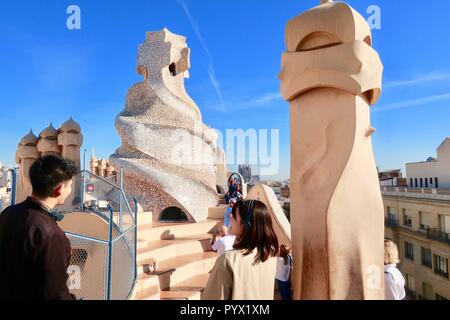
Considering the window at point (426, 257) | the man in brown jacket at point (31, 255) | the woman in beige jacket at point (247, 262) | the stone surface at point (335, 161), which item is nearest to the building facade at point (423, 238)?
the window at point (426, 257)

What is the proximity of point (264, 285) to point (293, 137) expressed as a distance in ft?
5.61

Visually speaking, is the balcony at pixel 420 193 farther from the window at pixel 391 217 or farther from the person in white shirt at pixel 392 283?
the person in white shirt at pixel 392 283

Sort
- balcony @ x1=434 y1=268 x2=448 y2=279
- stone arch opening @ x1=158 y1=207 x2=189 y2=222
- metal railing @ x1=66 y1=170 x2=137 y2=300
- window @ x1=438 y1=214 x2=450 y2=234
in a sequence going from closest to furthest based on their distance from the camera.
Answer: metal railing @ x1=66 y1=170 x2=137 y2=300
stone arch opening @ x1=158 y1=207 x2=189 y2=222
balcony @ x1=434 y1=268 x2=448 y2=279
window @ x1=438 y1=214 x2=450 y2=234


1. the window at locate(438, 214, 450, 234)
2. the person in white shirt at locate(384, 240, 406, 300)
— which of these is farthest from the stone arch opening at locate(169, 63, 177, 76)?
the window at locate(438, 214, 450, 234)

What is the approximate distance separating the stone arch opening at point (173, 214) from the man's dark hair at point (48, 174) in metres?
6.95

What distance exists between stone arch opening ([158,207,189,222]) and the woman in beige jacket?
700cm

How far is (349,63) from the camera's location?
2672 mm

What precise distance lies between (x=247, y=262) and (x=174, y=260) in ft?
14.9

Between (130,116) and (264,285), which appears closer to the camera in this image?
(264,285)

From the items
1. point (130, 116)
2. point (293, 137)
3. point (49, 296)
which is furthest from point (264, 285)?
point (130, 116)

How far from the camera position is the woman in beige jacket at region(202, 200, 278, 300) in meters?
1.42

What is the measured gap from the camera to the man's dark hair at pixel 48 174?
1493 mm

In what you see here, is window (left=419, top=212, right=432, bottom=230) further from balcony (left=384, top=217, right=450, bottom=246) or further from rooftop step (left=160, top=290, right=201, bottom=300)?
rooftop step (left=160, top=290, right=201, bottom=300)

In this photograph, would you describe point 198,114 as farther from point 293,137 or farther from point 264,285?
point 264,285
